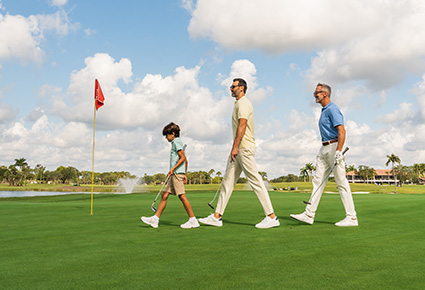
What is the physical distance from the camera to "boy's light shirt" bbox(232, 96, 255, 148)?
777 cm

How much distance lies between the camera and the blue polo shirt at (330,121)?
7.86 metres

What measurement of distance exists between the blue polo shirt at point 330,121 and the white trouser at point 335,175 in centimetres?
21

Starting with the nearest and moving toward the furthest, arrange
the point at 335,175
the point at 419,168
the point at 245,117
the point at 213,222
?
the point at 245,117
the point at 213,222
the point at 335,175
the point at 419,168

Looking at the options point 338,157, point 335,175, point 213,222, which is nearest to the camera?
point 338,157

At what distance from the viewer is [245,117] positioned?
304 inches

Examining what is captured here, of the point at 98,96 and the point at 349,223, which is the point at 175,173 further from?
the point at 98,96

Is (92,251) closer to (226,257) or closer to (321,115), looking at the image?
(226,257)

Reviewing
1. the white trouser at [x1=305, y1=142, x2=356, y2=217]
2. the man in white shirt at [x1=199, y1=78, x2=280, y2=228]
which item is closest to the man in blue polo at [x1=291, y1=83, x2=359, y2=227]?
the white trouser at [x1=305, y1=142, x2=356, y2=217]

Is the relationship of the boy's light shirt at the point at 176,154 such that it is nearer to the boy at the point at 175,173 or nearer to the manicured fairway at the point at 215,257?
the boy at the point at 175,173

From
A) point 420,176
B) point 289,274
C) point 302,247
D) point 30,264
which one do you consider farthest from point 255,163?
point 420,176

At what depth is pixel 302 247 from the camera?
536 centimetres

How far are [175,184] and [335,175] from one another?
3288mm

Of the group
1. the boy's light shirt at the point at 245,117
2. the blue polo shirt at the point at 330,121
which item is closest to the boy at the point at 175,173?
the boy's light shirt at the point at 245,117

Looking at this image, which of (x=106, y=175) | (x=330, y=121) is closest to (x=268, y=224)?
(x=330, y=121)
